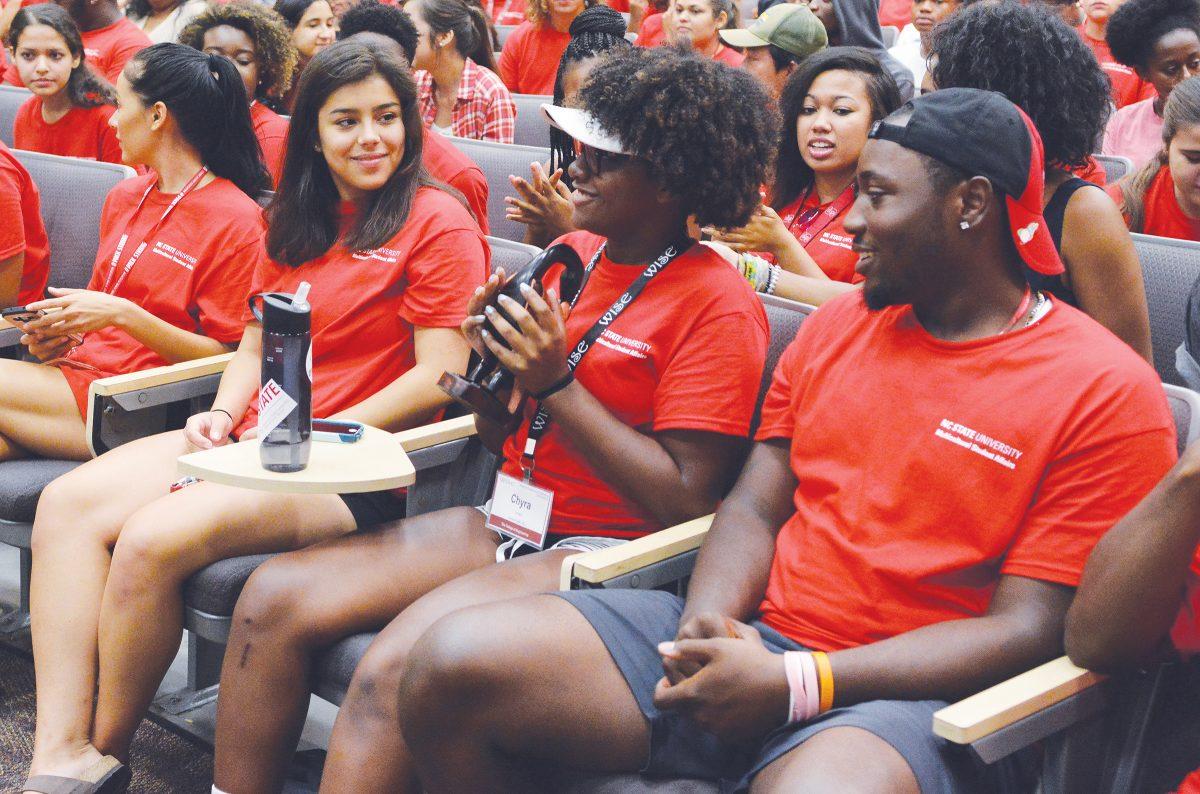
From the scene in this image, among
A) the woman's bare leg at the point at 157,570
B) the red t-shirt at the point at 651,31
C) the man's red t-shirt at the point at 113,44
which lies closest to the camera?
the woman's bare leg at the point at 157,570

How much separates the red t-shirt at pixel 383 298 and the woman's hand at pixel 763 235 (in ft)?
1.66

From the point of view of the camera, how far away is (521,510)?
6.82ft

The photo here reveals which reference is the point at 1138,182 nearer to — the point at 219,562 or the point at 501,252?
the point at 501,252

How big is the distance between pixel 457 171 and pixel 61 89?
70.6 inches

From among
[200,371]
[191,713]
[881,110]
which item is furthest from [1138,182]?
[191,713]

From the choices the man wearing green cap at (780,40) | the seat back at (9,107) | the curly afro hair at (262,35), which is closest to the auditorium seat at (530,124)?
the curly afro hair at (262,35)

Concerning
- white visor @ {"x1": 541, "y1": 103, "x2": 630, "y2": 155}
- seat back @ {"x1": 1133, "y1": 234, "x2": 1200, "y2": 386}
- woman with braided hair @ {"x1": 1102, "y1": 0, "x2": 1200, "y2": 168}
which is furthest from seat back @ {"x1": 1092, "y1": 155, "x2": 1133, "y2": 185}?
white visor @ {"x1": 541, "y1": 103, "x2": 630, "y2": 155}

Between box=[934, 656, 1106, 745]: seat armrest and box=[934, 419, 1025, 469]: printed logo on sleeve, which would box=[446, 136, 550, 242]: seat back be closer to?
box=[934, 419, 1025, 469]: printed logo on sleeve

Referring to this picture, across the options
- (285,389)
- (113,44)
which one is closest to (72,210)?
(285,389)

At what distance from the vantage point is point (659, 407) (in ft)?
6.43

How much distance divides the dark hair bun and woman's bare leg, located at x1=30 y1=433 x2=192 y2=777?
8.65ft

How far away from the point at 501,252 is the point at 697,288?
77 centimetres

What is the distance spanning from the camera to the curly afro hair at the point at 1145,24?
157 inches

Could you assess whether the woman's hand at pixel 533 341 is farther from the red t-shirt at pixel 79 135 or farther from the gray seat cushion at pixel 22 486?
the red t-shirt at pixel 79 135
